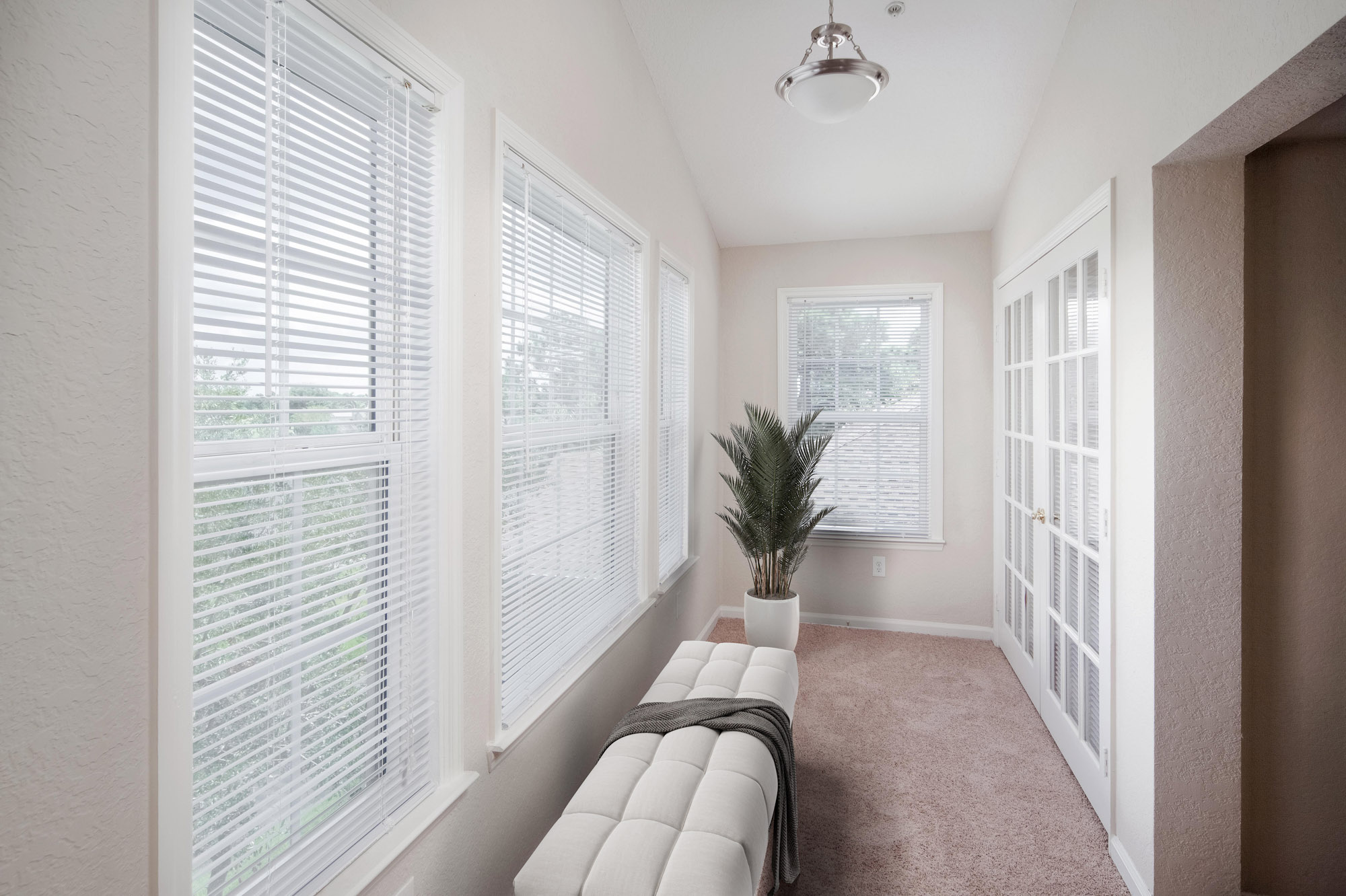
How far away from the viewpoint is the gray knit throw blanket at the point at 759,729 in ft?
6.11

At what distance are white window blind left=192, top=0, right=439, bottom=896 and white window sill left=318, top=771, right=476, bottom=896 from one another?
1.0 inches

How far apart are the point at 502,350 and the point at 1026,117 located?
2688 millimetres

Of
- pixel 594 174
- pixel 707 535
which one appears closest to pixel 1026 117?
pixel 594 174

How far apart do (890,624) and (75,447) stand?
4114 millimetres

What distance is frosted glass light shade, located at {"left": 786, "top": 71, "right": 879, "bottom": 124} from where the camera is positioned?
2031 mm

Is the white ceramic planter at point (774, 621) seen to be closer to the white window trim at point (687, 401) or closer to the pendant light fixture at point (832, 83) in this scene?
the white window trim at point (687, 401)

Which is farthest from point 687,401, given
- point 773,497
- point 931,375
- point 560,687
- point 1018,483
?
point 560,687

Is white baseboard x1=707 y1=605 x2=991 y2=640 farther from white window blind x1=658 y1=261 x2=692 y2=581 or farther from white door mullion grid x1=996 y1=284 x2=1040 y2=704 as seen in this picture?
white window blind x1=658 y1=261 x2=692 y2=581

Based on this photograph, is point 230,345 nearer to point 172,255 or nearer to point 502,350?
point 172,255

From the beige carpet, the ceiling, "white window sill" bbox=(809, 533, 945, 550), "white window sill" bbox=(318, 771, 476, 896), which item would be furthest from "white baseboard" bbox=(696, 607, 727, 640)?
"white window sill" bbox=(318, 771, 476, 896)

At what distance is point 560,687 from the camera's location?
1978 millimetres

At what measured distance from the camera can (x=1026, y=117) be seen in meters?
3.03

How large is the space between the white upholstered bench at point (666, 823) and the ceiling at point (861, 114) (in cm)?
247

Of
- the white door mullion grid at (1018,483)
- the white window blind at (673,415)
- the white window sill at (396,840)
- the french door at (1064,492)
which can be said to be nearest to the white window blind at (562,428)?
the white window sill at (396,840)
